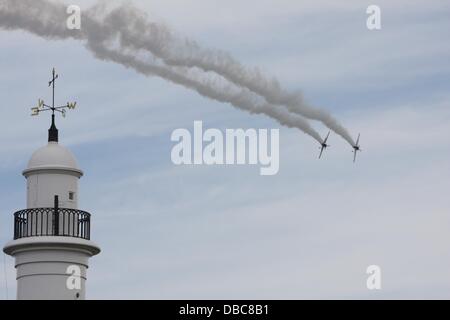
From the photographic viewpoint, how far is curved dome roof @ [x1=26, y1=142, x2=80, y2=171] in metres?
107

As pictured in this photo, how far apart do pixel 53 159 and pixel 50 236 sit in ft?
14.2

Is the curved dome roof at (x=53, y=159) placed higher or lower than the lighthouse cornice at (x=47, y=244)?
higher

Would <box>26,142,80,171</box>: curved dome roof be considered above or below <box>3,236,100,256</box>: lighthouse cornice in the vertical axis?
above

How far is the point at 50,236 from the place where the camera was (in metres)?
106

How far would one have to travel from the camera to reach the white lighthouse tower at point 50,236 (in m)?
106

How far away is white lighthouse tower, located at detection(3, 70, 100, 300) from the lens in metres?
106

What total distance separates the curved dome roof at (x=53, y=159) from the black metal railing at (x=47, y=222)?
94.4 inches

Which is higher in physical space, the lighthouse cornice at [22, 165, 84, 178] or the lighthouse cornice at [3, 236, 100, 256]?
the lighthouse cornice at [22, 165, 84, 178]

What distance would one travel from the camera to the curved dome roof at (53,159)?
350 feet

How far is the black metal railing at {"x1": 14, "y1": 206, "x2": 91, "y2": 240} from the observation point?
349 feet

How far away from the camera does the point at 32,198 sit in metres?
107

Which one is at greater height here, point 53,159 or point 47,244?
point 53,159
